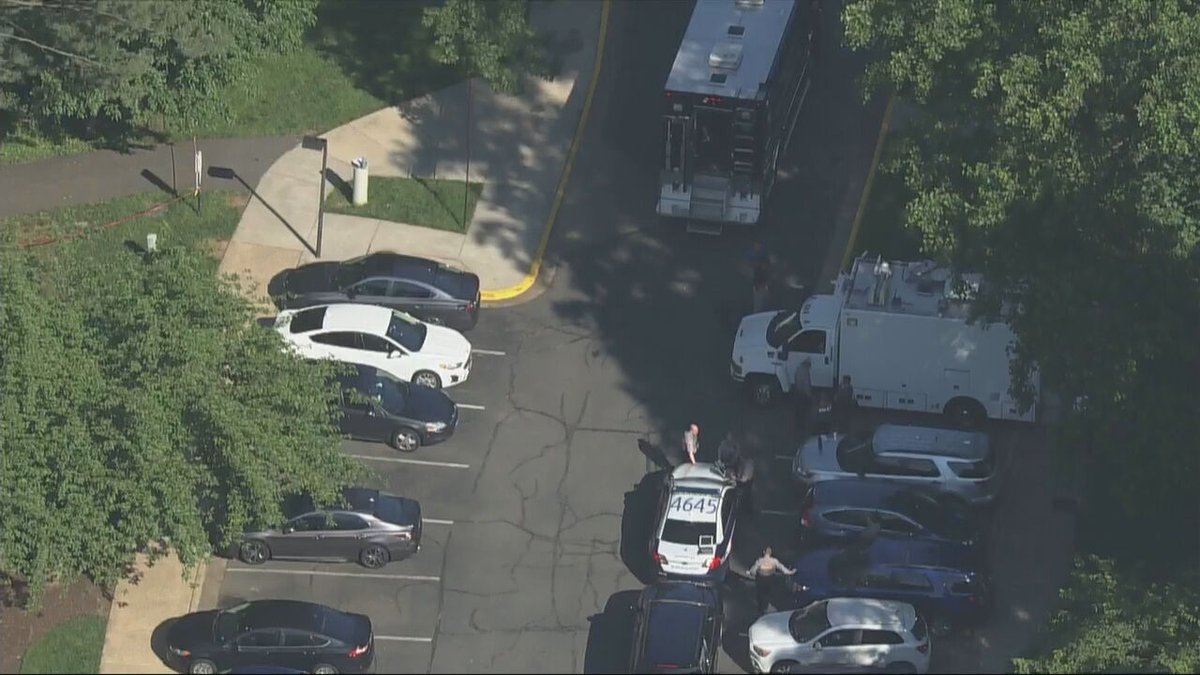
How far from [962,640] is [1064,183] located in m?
7.35

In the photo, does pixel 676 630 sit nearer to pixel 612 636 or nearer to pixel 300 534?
pixel 612 636

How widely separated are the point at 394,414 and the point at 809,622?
28.0 feet

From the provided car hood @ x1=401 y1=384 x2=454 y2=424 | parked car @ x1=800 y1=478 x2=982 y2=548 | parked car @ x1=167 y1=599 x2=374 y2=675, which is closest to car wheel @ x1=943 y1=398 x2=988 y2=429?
parked car @ x1=800 y1=478 x2=982 y2=548

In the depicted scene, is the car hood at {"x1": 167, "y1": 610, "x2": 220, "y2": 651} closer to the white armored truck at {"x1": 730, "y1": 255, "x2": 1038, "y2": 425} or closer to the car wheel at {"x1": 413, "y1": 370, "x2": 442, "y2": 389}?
the car wheel at {"x1": 413, "y1": 370, "x2": 442, "y2": 389}

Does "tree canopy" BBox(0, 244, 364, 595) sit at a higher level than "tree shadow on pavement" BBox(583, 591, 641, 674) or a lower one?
higher

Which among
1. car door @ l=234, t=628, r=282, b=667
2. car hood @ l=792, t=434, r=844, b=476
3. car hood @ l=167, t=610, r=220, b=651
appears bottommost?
car hood @ l=167, t=610, r=220, b=651

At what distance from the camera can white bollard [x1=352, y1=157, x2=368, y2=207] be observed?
4066 centimetres

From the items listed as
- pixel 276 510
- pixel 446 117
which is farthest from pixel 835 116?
pixel 276 510

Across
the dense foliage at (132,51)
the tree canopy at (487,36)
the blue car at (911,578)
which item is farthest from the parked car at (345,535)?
the tree canopy at (487,36)

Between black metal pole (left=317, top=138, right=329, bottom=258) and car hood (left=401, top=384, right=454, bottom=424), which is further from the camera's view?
black metal pole (left=317, top=138, right=329, bottom=258)

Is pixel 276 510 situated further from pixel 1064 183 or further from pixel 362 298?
pixel 1064 183

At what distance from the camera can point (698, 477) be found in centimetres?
3331

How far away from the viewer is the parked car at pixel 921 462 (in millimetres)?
33594

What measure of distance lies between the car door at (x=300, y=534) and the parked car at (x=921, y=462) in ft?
27.0
